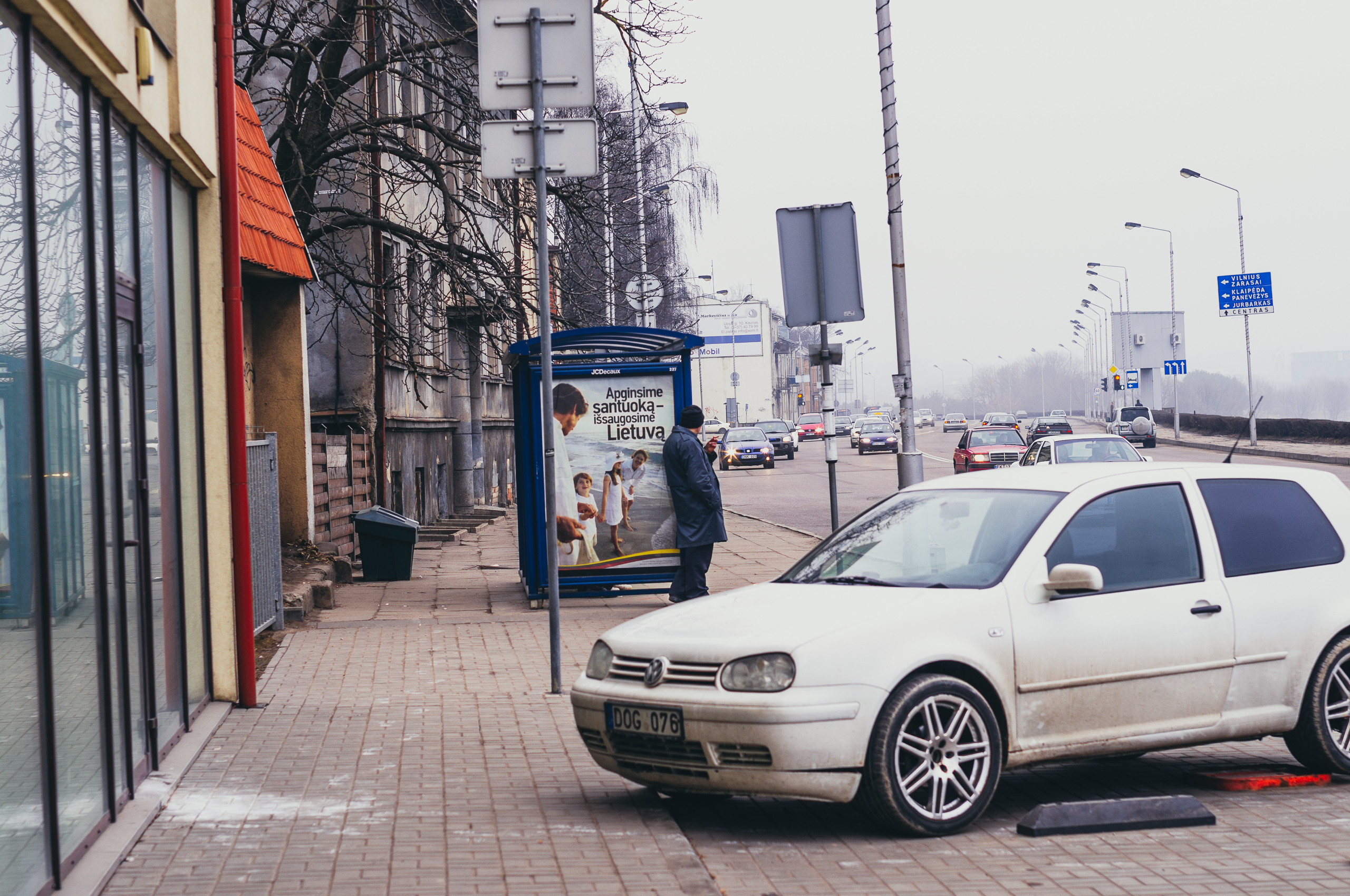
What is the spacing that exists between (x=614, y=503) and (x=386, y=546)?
4.26 meters

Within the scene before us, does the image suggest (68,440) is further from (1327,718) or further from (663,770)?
(1327,718)

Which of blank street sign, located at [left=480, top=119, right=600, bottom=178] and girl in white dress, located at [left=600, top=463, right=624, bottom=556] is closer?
blank street sign, located at [left=480, top=119, right=600, bottom=178]

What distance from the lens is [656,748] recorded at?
596cm

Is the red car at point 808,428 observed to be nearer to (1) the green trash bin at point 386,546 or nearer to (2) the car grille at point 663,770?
(1) the green trash bin at point 386,546

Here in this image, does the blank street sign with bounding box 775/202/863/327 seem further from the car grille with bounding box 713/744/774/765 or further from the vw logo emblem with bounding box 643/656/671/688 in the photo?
the car grille with bounding box 713/744/774/765

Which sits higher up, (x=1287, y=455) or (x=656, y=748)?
(x=1287, y=455)

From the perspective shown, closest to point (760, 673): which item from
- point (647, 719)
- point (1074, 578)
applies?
point (647, 719)

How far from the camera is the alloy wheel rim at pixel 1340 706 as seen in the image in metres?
6.79

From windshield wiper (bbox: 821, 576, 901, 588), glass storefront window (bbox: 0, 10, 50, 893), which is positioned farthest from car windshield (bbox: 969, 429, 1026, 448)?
glass storefront window (bbox: 0, 10, 50, 893)

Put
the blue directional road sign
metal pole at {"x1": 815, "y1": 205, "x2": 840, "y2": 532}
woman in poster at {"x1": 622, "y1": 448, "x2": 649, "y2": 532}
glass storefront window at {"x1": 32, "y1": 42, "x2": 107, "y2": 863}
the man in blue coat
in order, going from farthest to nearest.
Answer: the blue directional road sign → woman in poster at {"x1": 622, "y1": 448, "x2": 649, "y2": 532} → the man in blue coat → metal pole at {"x1": 815, "y1": 205, "x2": 840, "y2": 532} → glass storefront window at {"x1": 32, "y1": 42, "x2": 107, "y2": 863}

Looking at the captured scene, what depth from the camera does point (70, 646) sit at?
16.9 feet

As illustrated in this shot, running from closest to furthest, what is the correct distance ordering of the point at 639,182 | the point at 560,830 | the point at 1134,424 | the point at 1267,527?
the point at 560,830, the point at 1267,527, the point at 639,182, the point at 1134,424

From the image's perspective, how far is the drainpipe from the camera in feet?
28.8

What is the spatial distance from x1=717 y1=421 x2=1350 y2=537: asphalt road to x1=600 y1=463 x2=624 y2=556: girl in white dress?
200 inches
